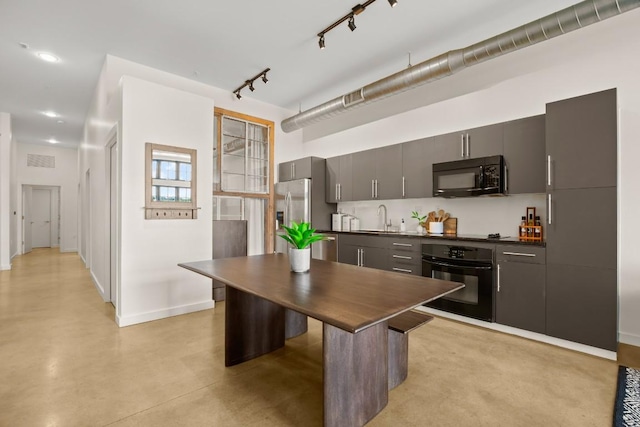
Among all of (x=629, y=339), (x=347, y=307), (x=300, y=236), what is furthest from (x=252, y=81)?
(x=629, y=339)

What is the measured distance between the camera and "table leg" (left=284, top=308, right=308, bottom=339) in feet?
10.1

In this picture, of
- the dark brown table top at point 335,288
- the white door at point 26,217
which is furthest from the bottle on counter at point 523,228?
the white door at point 26,217

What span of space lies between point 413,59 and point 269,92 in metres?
2.60

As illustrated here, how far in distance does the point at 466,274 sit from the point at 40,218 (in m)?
13.4

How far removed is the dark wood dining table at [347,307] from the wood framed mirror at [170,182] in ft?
5.55

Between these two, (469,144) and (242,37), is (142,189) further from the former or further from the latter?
(469,144)

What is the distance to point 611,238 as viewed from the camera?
2.69 metres

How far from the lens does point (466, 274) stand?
3523mm

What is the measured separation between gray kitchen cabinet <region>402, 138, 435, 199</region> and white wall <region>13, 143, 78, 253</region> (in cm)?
1117

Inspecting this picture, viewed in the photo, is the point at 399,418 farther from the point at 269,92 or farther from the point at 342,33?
the point at 269,92

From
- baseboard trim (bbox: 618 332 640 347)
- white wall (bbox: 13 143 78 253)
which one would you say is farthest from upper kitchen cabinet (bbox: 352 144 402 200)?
white wall (bbox: 13 143 78 253)

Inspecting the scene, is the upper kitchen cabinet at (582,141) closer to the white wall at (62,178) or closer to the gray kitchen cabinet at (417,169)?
the gray kitchen cabinet at (417,169)

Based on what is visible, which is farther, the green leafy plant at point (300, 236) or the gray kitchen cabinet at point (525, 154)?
the gray kitchen cabinet at point (525, 154)

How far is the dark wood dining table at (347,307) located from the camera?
1.41m
